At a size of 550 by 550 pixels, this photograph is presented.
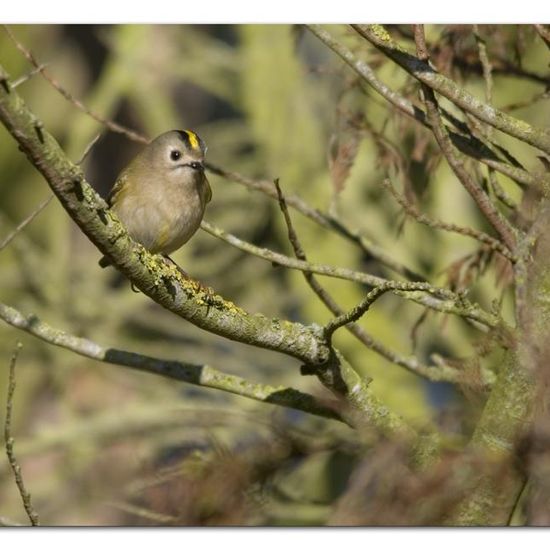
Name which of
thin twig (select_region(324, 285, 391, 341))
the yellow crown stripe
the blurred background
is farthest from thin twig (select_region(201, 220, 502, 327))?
the blurred background

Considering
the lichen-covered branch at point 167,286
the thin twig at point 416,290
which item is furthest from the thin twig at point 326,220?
the lichen-covered branch at point 167,286

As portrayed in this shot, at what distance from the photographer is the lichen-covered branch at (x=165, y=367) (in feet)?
7.38

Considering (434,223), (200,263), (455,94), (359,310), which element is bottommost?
(359,310)

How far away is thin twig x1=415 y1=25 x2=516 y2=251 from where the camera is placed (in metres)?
2.04

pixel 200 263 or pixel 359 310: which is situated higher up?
pixel 200 263

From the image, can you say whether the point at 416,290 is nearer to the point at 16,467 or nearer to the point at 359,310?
the point at 359,310

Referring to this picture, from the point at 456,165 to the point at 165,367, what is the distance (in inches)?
28.7

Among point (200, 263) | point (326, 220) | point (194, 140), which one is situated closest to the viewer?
point (326, 220)

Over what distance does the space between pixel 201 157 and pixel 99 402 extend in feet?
8.67

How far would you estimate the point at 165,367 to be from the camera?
91.4 inches

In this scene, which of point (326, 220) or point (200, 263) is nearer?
point (326, 220)

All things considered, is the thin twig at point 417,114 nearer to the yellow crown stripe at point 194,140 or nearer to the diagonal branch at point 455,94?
the diagonal branch at point 455,94

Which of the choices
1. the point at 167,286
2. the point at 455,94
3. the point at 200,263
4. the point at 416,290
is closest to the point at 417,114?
the point at 455,94
